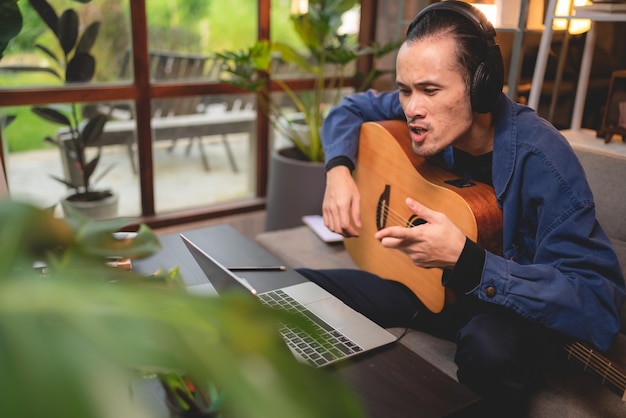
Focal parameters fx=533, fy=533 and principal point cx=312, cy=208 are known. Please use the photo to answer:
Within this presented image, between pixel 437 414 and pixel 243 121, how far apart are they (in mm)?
2201

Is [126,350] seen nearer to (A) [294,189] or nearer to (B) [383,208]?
(B) [383,208]

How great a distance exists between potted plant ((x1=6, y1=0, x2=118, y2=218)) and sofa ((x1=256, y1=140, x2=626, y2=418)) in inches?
37.7

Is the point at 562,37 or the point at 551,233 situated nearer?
the point at 551,233

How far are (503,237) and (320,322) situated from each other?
0.49 metres

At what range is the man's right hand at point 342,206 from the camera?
1488mm

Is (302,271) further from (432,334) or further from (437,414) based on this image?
(437,414)

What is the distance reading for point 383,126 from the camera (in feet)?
5.44

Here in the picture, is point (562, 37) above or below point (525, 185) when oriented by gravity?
above

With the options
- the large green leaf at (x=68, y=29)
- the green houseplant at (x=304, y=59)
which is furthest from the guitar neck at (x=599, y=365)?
the large green leaf at (x=68, y=29)

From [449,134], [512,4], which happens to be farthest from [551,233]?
[512,4]

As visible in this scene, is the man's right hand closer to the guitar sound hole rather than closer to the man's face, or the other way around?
the guitar sound hole

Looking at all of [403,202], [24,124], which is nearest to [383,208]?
[403,202]

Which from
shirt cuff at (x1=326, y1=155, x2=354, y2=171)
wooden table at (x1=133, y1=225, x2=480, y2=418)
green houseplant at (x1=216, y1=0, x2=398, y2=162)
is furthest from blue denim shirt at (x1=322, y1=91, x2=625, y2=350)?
green houseplant at (x1=216, y1=0, x2=398, y2=162)

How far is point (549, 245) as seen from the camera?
110 centimetres
